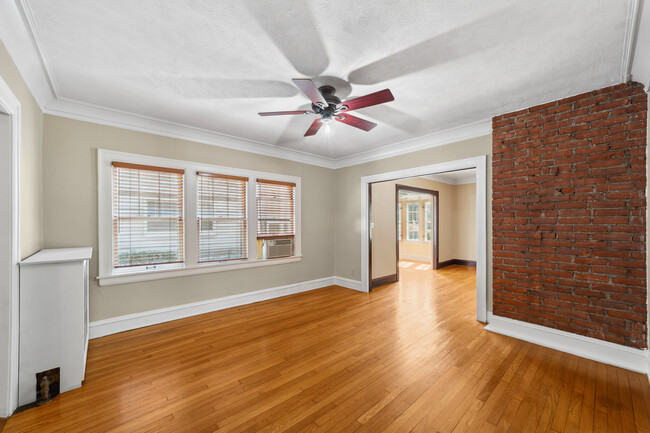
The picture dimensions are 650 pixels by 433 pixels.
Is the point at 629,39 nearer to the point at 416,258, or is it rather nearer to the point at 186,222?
the point at 186,222

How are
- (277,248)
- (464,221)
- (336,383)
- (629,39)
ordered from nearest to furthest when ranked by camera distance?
1. (629,39)
2. (336,383)
3. (277,248)
4. (464,221)

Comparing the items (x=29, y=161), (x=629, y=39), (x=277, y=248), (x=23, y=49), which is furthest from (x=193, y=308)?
(x=629, y=39)

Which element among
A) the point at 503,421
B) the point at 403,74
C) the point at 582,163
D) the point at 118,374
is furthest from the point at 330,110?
the point at 118,374

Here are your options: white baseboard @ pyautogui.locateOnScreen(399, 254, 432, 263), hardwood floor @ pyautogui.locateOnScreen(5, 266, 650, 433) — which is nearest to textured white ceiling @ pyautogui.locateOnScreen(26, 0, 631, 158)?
hardwood floor @ pyautogui.locateOnScreen(5, 266, 650, 433)

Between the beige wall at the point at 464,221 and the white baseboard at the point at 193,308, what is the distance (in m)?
4.53

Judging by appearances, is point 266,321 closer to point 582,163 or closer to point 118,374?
point 118,374

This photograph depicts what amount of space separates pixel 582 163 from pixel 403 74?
2080mm

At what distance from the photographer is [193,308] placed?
3762 millimetres

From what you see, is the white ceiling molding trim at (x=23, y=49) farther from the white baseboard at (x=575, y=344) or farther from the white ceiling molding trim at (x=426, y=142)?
the white baseboard at (x=575, y=344)

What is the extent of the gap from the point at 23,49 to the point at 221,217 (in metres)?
2.54

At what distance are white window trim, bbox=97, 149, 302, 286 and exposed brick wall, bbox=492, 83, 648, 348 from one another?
325 centimetres

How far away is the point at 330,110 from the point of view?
265 cm

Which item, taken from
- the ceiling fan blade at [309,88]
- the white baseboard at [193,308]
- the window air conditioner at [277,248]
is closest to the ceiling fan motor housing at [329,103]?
the ceiling fan blade at [309,88]

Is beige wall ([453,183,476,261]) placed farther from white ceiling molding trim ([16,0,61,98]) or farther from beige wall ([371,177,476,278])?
white ceiling molding trim ([16,0,61,98])
